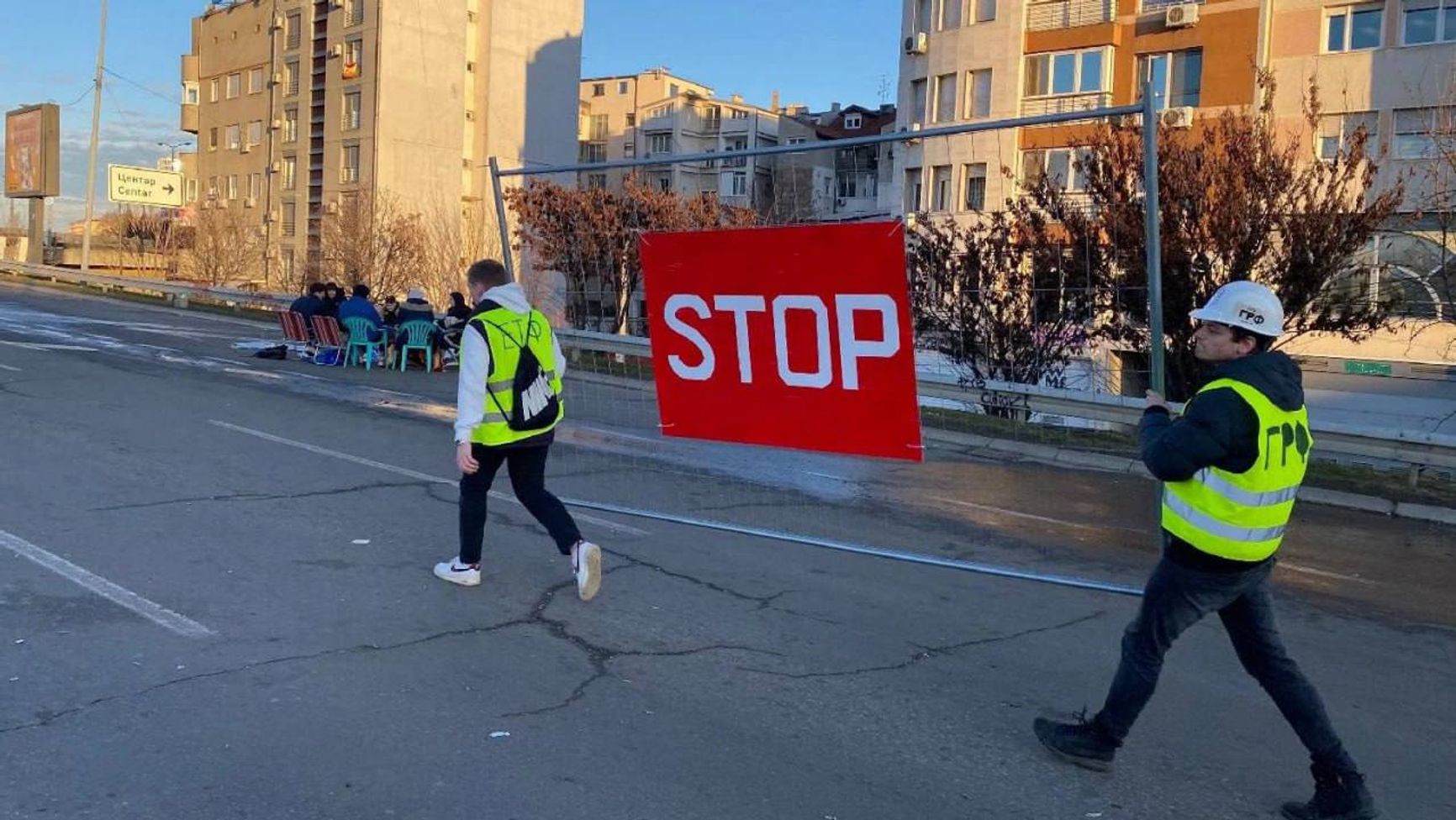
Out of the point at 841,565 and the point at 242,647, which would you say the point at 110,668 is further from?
the point at 841,565

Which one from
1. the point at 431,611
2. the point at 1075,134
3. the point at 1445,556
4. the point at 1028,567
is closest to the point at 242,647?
the point at 431,611

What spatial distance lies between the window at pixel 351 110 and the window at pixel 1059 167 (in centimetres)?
5057

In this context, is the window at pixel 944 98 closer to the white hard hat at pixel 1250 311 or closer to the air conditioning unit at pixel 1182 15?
the air conditioning unit at pixel 1182 15

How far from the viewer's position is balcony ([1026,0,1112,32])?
32.4m

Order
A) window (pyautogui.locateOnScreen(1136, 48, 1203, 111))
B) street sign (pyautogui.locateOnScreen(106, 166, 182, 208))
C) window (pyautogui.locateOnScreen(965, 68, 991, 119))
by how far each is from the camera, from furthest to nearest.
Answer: street sign (pyautogui.locateOnScreen(106, 166, 182, 208)), window (pyautogui.locateOnScreen(965, 68, 991, 119)), window (pyautogui.locateOnScreen(1136, 48, 1203, 111))

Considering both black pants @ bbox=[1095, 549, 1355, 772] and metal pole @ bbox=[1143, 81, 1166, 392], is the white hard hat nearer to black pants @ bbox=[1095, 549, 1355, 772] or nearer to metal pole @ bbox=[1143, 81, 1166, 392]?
black pants @ bbox=[1095, 549, 1355, 772]

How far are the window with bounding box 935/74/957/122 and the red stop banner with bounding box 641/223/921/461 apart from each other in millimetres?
29523

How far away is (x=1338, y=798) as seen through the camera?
3.94m

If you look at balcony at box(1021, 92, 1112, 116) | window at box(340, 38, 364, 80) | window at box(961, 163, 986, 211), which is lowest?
window at box(961, 163, 986, 211)

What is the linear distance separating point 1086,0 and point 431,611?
105 ft

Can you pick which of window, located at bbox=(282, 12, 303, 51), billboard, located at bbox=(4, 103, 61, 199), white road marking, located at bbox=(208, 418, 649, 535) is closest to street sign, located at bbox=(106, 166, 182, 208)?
billboard, located at bbox=(4, 103, 61, 199)

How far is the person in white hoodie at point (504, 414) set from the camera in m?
5.96

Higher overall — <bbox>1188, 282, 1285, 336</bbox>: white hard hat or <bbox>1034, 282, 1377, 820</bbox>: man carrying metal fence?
<bbox>1188, 282, 1285, 336</bbox>: white hard hat

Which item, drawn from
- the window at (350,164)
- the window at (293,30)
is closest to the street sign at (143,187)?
the window at (350,164)
